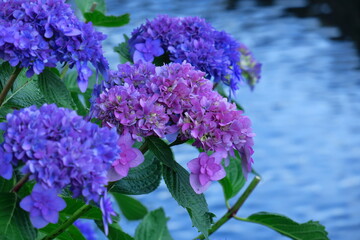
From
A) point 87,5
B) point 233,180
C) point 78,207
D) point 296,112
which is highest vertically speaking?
point 87,5

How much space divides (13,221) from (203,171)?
149 millimetres

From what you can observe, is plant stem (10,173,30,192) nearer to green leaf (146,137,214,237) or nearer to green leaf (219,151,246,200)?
green leaf (146,137,214,237)

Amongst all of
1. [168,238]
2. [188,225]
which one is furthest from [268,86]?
[168,238]

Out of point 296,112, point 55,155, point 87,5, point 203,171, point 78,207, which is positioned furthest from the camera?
point 296,112

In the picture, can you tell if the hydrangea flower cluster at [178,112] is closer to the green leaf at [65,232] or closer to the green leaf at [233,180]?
the green leaf at [65,232]

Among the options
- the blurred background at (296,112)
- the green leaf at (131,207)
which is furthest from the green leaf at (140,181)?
the blurred background at (296,112)

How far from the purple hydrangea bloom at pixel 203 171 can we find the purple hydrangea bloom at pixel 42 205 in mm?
127

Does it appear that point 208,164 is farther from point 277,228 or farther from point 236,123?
point 277,228

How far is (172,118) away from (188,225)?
2600 millimetres

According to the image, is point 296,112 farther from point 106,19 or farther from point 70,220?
point 70,220

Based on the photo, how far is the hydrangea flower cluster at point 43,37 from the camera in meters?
0.67

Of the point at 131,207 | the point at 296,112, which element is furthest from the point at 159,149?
the point at 296,112

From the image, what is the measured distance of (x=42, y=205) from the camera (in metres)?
0.56

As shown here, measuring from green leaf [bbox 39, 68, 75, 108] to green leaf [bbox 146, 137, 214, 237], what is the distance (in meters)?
0.12
